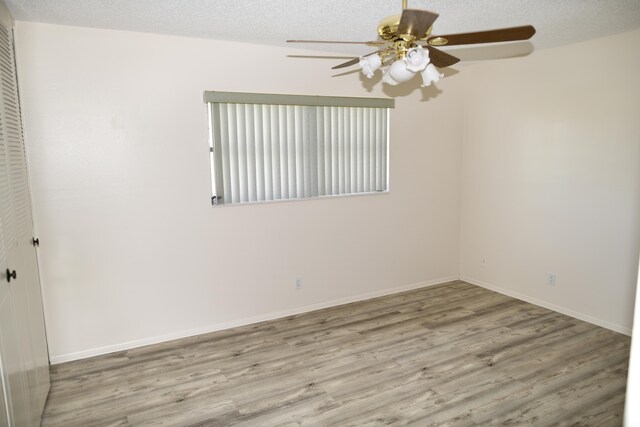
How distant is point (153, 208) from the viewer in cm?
344

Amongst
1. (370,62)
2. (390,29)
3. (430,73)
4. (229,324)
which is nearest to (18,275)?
(229,324)

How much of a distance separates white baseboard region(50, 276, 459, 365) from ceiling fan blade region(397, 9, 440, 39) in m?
2.92

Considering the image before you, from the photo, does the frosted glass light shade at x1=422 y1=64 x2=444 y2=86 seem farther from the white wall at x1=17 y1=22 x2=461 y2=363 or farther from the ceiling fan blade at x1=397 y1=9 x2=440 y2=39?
the white wall at x1=17 y1=22 x2=461 y2=363

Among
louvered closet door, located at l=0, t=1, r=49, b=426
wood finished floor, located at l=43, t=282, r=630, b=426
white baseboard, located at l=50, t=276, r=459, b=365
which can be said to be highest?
louvered closet door, located at l=0, t=1, r=49, b=426

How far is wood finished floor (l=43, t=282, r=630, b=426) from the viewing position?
8.41 ft

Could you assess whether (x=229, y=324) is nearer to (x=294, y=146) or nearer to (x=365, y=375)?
(x=365, y=375)

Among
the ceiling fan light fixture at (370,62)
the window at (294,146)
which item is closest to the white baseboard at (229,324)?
the window at (294,146)

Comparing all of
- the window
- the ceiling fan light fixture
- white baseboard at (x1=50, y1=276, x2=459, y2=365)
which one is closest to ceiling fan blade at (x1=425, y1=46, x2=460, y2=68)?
the ceiling fan light fixture

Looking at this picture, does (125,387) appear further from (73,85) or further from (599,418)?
(599,418)

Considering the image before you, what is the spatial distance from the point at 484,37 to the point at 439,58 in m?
0.24

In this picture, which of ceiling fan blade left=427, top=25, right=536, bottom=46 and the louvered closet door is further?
the louvered closet door

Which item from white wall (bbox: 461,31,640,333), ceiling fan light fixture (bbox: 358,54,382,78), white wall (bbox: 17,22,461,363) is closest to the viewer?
ceiling fan light fixture (bbox: 358,54,382,78)

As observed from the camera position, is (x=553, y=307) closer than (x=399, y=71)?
No

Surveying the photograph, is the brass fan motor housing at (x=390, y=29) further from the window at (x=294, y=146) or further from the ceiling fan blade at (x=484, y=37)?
the window at (x=294, y=146)
